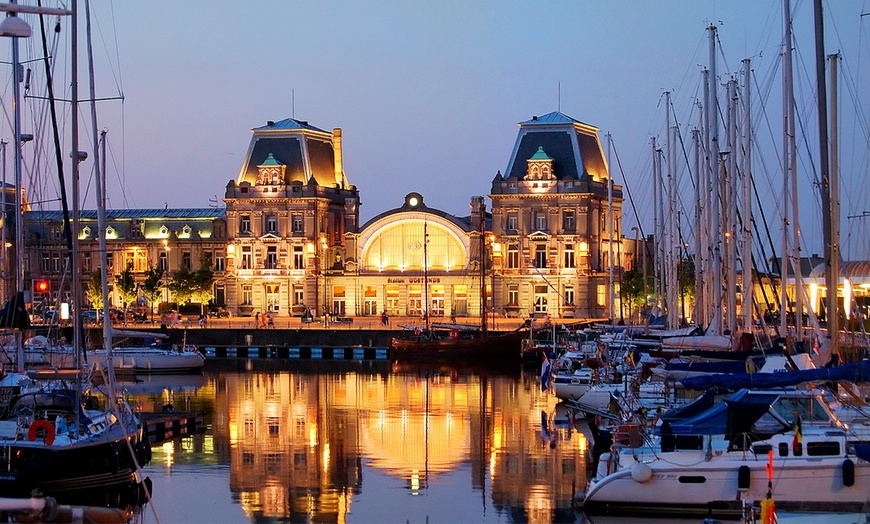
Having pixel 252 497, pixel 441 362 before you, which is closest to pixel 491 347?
pixel 441 362

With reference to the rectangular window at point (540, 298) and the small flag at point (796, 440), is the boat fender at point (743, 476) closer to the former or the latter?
the small flag at point (796, 440)

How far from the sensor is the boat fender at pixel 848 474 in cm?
3078

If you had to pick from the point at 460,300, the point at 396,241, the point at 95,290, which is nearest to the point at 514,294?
the point at 460,300

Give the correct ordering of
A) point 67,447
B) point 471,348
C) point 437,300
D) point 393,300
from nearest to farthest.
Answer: point 67,447 < point 471,348 < point 437,300 < point 393,300

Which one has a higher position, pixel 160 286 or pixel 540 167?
pixel 540 167

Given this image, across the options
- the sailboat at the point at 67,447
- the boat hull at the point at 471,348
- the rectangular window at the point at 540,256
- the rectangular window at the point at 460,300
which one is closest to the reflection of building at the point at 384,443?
the sailboat at the point at 67,447

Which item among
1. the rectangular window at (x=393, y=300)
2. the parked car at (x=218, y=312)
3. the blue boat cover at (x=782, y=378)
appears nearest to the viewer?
the blue boat cover at (x=782, y=378)

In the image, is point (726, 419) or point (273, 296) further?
point (273, 296)

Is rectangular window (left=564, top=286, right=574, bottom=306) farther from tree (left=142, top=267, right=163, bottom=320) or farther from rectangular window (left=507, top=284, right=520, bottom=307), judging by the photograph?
tree (left=142, top=267, right=163, bottom=320)

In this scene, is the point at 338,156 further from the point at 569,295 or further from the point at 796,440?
the point at 796,440

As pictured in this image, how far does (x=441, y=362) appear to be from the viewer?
301 ft

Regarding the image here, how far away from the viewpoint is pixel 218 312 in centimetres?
12475

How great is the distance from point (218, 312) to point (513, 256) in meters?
27.6

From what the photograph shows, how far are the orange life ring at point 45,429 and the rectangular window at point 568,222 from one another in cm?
8500
